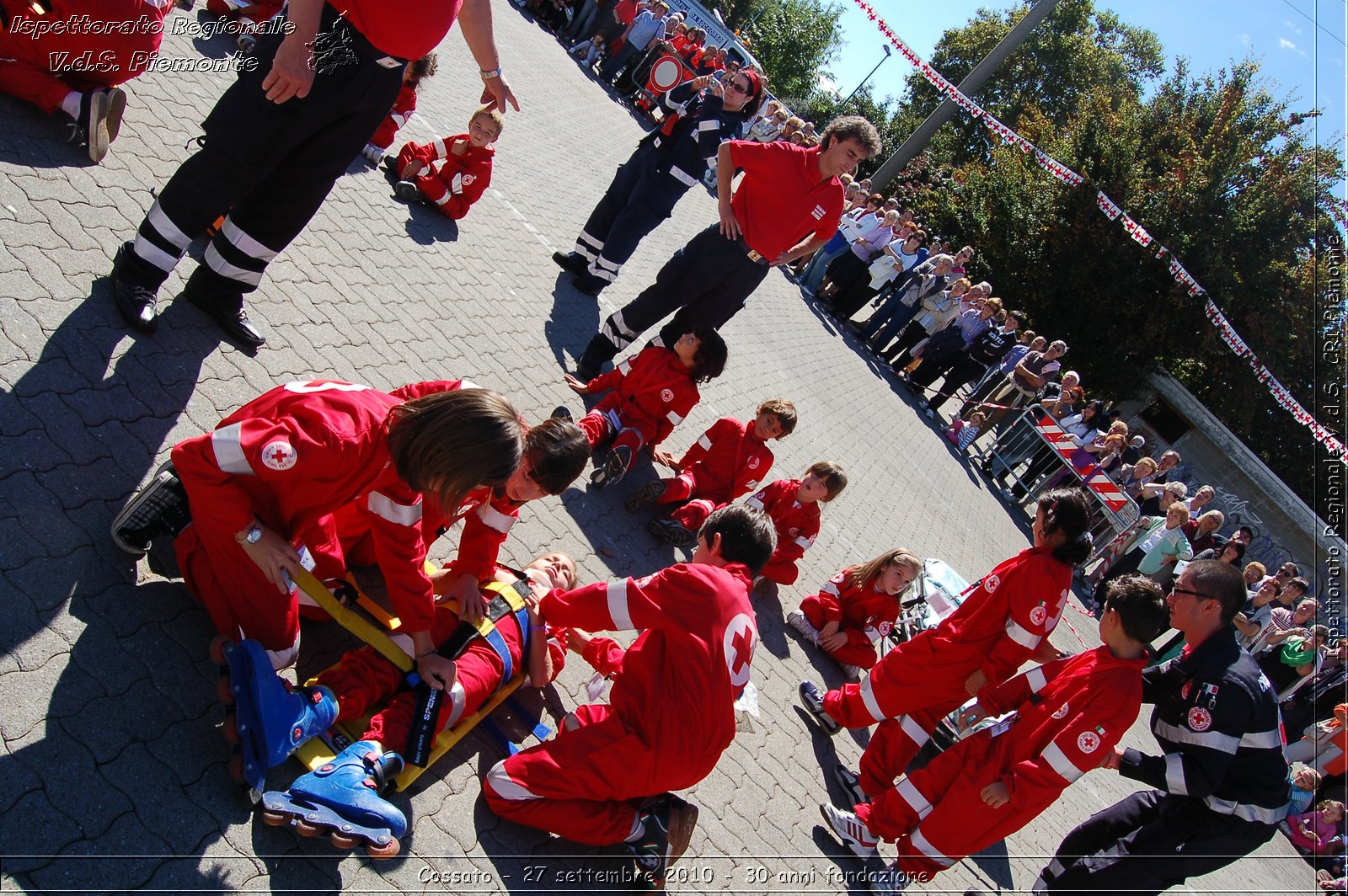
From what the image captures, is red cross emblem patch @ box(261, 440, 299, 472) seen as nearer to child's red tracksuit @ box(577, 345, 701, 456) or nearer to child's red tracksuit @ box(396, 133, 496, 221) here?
child's red tracksuit @ box(577, 345, 701, 456)

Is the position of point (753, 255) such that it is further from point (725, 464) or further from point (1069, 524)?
point (1069, 524)

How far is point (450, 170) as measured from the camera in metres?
6.65

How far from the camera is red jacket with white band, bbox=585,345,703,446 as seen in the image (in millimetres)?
5340

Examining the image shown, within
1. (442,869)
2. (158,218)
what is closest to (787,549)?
(442,869)

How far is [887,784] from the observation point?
424 centimetres

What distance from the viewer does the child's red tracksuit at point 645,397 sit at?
530cm

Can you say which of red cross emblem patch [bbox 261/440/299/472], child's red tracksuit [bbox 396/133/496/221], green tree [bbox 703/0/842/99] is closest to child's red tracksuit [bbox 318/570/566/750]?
red cross emblem patch [bbox 261/440/299/472]

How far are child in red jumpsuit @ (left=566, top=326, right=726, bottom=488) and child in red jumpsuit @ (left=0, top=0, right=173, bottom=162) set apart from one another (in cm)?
296

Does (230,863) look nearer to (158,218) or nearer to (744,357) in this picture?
(158,218)

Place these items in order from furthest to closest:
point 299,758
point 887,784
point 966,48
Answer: point 966,48
point 887,784
point 299,758

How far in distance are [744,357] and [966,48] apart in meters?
35.6

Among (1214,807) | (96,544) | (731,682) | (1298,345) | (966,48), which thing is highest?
(966,48)

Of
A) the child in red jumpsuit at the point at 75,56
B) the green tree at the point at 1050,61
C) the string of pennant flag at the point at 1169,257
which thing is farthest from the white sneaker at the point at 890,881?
the green tree at the point at 1050,61

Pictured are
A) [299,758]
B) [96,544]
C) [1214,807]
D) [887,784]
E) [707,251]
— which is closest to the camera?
[299,758]
